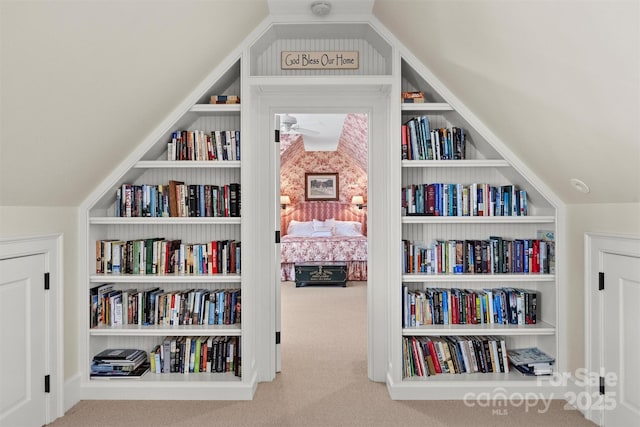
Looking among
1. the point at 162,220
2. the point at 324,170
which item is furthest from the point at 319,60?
the point at 324,170

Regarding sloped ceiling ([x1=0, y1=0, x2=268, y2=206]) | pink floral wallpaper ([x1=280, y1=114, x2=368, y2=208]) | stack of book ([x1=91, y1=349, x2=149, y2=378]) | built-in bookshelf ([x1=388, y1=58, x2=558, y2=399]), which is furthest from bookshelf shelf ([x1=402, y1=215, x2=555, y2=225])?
pink floral wallpaper ([x1=280, y1=114, x2=368, y2=208])

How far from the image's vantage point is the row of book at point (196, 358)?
282 cm

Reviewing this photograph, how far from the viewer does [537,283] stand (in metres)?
2.94

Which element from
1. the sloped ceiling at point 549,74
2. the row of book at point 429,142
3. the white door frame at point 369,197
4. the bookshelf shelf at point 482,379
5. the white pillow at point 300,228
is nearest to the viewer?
the sloped ceiling at point 549,74

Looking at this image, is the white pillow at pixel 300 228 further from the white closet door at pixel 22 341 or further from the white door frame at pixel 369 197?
the white closet door at pixel 22 341

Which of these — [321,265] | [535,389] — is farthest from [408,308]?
[321,265]

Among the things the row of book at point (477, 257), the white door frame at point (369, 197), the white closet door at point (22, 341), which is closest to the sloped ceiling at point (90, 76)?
the white closet door at point (22, 341)

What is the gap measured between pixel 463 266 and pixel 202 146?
6.24 ft

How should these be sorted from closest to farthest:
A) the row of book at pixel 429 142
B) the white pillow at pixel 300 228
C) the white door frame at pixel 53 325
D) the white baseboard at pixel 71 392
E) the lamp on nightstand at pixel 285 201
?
the white door frame at pixel 53 325 → the white baseboard at pixel 71 392 → the row of book at pixel 429 142 → the white pillow at pixel 300 228 → the lamp on nightstand at pixel 285 201

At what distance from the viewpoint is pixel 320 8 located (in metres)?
2.57

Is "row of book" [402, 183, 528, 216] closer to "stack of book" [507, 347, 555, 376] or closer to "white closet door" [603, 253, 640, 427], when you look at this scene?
"white closet door" [603, 253, 640, 427]

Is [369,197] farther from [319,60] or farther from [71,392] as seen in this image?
[71,392]

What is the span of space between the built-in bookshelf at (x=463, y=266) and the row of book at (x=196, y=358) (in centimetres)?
108

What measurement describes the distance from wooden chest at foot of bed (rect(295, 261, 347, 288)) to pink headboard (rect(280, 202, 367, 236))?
6.40 feet
